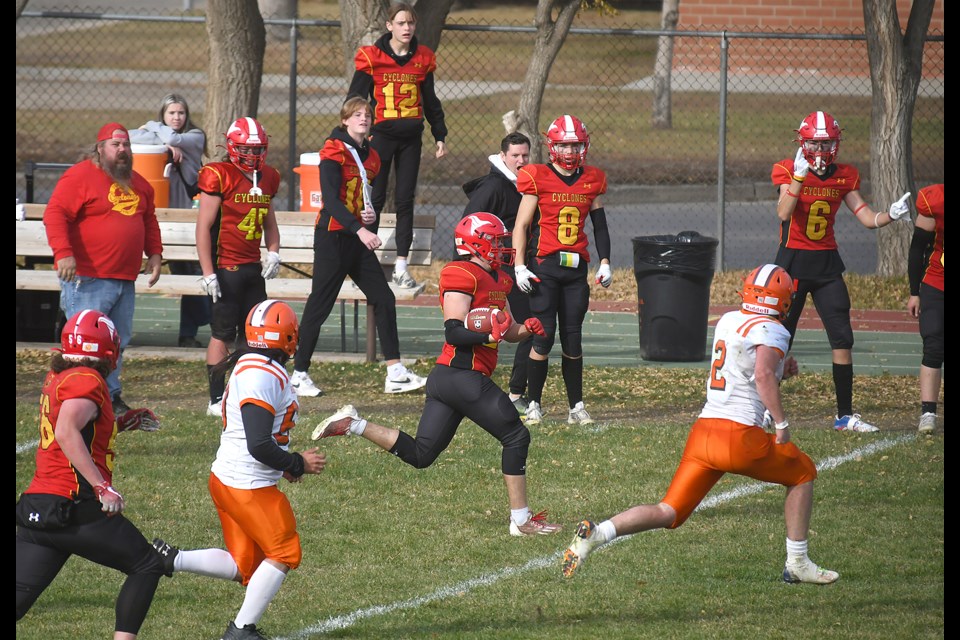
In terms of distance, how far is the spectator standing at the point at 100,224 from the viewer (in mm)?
9758

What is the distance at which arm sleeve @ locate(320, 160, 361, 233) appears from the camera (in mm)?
11156

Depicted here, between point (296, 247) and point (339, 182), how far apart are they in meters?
2.37

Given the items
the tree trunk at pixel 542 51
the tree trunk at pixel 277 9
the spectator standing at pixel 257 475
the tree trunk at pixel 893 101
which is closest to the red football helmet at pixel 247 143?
the spectator standing at pixel 257 475

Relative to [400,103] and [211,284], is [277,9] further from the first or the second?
[211,284]

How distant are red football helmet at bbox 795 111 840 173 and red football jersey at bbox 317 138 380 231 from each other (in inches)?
142

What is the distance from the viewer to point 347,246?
1145 centimetres

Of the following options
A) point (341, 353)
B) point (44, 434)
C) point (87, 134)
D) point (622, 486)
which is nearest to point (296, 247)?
point (341, 353)

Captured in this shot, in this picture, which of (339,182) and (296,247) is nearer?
(339,182)

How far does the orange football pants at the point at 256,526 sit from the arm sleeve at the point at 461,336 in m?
1.83

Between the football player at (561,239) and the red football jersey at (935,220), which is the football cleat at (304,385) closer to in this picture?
the football player at (561,239)

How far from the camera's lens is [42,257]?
43.8 ft

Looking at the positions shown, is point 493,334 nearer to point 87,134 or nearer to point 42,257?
point 42,257

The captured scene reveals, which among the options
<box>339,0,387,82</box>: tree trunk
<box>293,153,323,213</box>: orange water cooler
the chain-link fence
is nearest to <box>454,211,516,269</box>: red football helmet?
<box>293,153,323,213</box>: orange water cooler
